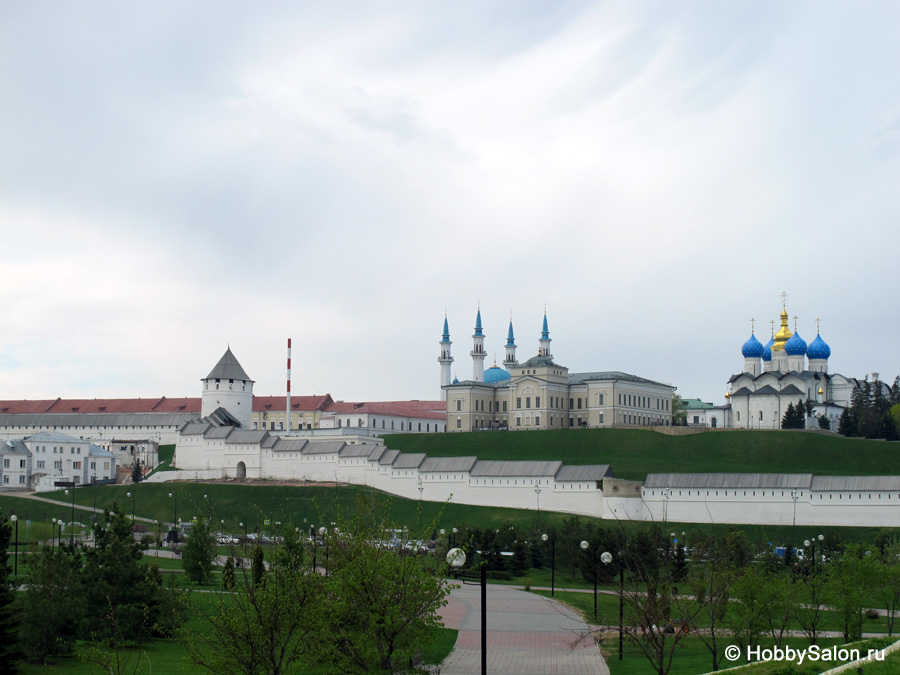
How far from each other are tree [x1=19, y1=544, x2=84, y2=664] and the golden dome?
77.4 m

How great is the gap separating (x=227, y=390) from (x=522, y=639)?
7109 cm

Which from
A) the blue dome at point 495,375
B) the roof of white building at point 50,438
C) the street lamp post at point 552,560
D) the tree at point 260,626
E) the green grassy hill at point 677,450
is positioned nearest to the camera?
the tree at point 260,626

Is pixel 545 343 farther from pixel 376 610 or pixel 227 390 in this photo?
pixel 376 610

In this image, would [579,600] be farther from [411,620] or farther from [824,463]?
[824,463]

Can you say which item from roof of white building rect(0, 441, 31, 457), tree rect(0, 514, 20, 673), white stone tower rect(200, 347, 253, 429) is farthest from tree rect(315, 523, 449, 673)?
white stone tower rect(200, 347, 253, 429)

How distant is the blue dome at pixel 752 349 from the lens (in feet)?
309

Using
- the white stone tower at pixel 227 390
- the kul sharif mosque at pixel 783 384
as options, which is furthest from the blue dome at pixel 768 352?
the white stone tower at pixel 227 390

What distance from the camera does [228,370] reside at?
315 ft

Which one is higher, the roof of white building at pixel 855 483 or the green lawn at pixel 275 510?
the roof of white building at pixel 855 483

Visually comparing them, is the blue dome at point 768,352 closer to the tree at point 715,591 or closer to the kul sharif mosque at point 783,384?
the kul sharif mosque at point 783,384

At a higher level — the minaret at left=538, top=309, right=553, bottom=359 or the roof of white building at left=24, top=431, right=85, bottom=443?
the minaret at left=538, top=309, right=553, bottom=359

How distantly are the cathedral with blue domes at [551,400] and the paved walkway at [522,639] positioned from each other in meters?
58.4

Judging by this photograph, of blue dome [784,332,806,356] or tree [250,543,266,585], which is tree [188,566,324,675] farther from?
blue dome [784,332,806,356]

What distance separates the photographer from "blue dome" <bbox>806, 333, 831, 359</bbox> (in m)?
91.5
